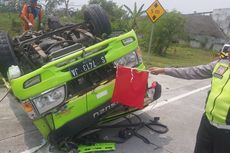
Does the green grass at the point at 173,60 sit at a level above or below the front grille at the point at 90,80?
below

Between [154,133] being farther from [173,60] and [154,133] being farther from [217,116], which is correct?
[173,60]

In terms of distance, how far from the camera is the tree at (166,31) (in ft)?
90.6

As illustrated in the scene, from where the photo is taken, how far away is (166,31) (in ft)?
91.1

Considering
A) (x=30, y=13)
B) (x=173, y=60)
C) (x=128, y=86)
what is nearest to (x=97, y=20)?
(x=128, y=86)

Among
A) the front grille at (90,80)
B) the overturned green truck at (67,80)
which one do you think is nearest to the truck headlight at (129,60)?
the overturned green truck at (67,80)

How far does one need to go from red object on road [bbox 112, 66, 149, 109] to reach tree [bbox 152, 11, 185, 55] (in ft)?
75.5

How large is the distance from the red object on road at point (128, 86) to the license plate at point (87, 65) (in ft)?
0.93

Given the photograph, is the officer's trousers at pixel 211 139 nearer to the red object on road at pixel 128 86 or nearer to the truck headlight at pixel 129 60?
the red object on road at pixel 128 86

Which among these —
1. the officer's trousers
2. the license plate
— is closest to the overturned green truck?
the license plate

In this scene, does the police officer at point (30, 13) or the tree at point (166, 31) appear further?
the tree at point (166, 31)

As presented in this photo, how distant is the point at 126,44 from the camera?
499 cm

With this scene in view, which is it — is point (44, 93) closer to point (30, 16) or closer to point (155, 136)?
point (155, 136)

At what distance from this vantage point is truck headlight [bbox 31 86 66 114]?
4188 mm

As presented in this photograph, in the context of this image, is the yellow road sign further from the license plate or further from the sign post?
the license plate
